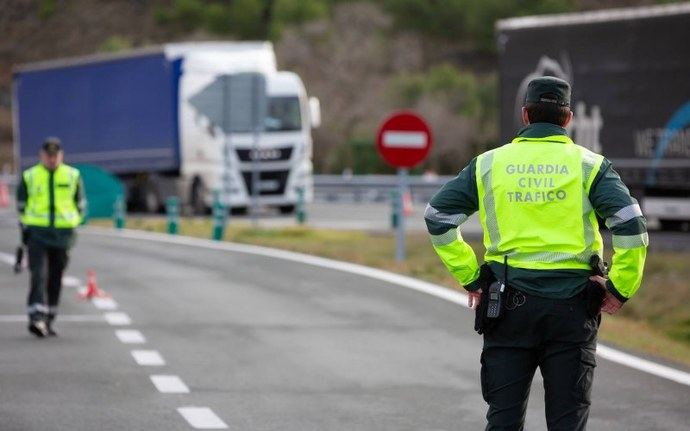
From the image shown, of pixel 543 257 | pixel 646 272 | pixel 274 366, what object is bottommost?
pixel 646 272

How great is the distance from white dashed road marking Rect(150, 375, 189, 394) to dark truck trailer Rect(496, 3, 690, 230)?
18114mm

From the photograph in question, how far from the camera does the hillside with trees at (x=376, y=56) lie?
217 ft

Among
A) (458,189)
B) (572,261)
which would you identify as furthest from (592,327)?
(458,189)

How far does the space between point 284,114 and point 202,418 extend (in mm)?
30737

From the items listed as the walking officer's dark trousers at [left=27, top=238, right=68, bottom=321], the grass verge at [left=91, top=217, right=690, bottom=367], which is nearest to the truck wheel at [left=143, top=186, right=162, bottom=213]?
the grass verge at [left=91, top=217, right=690, bottom=367]

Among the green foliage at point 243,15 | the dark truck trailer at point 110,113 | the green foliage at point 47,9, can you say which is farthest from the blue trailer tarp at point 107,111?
the green foliage at point 47,9

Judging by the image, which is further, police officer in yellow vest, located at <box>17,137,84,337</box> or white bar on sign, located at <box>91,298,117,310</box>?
white bar on sign, located at <box>91,298,117,310</box>

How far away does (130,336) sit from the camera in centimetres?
1495

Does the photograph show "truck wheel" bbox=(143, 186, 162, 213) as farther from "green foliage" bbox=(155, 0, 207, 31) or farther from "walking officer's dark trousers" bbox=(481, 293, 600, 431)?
"green foliage" bbox=(155, 0, 207, 31)

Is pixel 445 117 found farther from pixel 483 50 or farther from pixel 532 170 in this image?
pixel 532 170

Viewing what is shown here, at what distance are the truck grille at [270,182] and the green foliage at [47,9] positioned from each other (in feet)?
280

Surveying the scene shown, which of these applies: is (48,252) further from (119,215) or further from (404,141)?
(119,215)

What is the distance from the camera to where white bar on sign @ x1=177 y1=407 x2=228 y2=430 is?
9961mm

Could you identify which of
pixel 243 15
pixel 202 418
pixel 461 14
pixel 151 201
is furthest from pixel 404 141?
A: pixel 243 15
